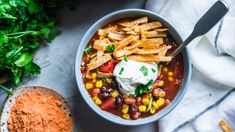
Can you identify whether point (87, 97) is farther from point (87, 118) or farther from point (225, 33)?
point (225, 33)

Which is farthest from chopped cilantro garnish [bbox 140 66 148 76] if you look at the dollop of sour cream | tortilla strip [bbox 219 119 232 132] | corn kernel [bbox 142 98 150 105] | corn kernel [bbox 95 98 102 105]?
tortilla strip [bbox 219 119 232 132]

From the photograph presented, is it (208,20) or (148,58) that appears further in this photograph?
(148,58)

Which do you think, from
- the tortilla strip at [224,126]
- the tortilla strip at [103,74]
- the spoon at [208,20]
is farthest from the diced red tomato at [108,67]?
the tortilla strip at [224,126]

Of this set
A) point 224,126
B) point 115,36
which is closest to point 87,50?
point 115,36

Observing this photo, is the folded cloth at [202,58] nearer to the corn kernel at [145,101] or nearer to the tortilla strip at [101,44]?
the corn kernel at [145,101]

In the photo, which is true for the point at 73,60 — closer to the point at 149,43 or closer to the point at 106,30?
the point at 106,30

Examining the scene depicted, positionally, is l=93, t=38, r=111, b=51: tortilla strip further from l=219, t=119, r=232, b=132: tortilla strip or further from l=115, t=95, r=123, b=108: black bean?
l=219, t=119, r=232, b=132: tortilla strip
